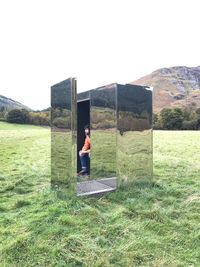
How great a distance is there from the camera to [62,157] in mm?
8367

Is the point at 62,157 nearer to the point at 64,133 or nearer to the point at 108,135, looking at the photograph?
the point at 64,133

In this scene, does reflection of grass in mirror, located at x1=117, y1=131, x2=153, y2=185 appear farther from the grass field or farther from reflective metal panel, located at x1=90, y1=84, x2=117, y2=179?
reflective metal panel, located at x1=90, y1=84, x2=117, y2=179

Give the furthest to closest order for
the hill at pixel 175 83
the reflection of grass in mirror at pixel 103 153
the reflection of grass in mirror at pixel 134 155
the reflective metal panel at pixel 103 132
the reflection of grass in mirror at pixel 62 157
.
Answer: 1. the hill at pixel 175 83
2. the reflection of grass in mirror at pixel 103 153
3. the reflective metal panel at pixel 103 132
4. the reflection of grass in mirror at pixel 134 155
5. the reflection of grass in mirror at pixel 62 157

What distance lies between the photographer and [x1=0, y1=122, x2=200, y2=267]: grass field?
5.05 m

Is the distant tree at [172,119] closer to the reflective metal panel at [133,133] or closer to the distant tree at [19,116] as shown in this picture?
the distant tree at [19,116]

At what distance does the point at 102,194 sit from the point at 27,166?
19.9 ft

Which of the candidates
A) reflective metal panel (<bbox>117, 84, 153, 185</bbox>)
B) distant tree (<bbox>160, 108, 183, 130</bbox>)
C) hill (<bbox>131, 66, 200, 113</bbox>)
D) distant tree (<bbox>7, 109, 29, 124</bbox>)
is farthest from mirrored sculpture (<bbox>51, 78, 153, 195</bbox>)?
hill (<bbox>131, 66, 200, 113</bbox>)

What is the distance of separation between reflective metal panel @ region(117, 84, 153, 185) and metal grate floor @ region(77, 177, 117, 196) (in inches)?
17.1

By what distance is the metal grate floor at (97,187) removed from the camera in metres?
8.23

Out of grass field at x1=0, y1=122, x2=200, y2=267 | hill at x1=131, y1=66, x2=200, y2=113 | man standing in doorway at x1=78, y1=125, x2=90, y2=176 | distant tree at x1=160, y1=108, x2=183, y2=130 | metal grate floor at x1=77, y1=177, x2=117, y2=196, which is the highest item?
hill at x1=131, y1=66, x2=200, y2=113

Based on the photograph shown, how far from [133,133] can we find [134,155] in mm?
584

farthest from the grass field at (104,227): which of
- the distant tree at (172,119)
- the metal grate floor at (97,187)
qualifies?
the distant tree at (172,119)

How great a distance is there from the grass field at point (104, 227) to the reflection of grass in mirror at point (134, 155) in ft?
1.03

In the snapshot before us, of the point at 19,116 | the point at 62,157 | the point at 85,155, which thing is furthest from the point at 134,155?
the point at 19,116
